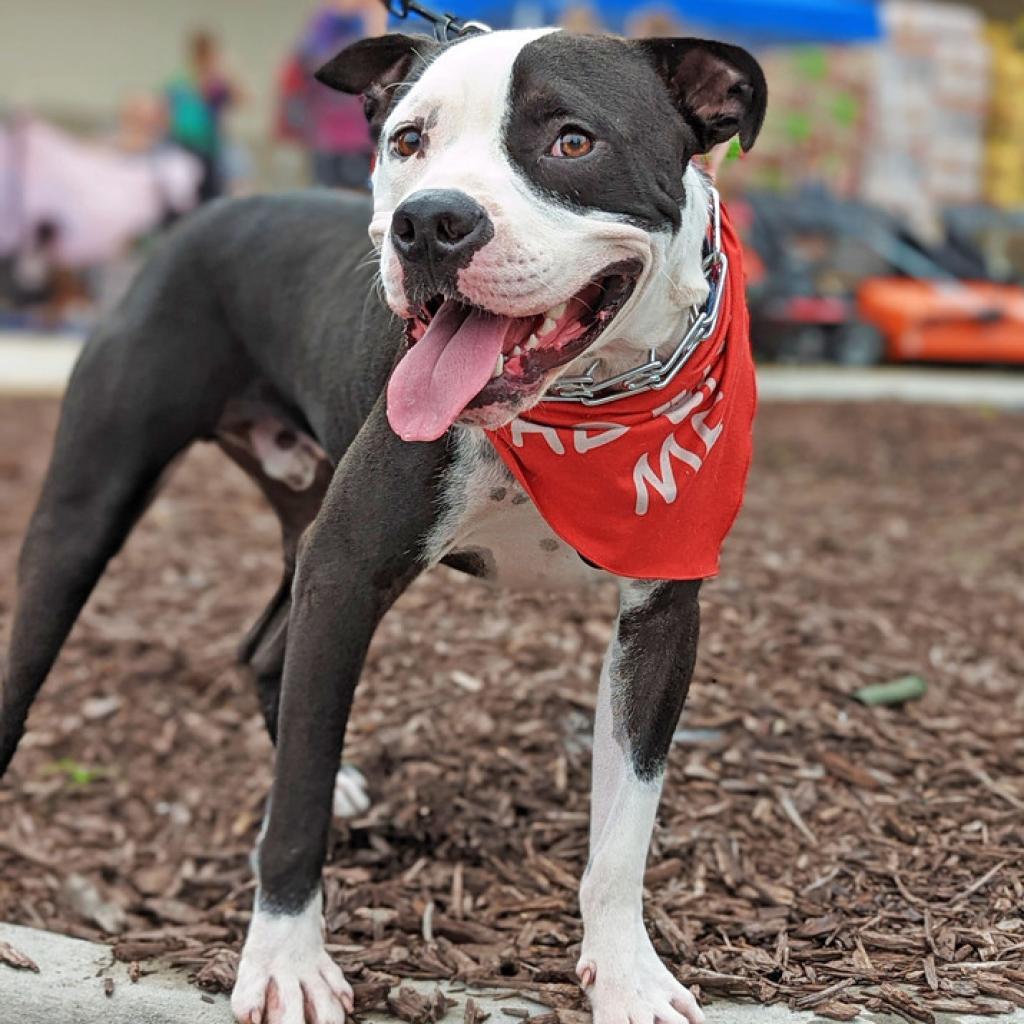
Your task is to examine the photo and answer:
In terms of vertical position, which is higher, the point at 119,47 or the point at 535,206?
the point at 535,206

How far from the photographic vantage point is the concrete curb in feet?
8.93

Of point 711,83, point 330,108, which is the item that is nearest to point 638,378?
point 711,83

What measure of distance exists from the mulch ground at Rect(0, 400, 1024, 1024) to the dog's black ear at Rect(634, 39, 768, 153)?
152 cm

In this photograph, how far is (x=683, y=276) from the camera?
259 cm

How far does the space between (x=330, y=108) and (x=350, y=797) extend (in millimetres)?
5612

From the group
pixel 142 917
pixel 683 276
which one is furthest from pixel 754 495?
pixel 683 276

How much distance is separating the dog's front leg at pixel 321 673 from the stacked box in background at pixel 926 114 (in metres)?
14.0

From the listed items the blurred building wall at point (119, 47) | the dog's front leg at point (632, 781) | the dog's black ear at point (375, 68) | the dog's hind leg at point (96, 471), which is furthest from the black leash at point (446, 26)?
the blurred building wall at point (119, 47)

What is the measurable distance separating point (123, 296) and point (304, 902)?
5.23ft

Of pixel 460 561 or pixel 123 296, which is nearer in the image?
pixel 460 561

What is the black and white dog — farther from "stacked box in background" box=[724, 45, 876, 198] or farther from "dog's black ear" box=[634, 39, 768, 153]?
"stacked box in background" box=[724, 45, 876, 198]

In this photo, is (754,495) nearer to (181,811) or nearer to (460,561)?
(181,811)

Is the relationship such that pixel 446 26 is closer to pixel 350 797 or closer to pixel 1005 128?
pixel 350 797

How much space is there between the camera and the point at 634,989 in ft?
8.98
